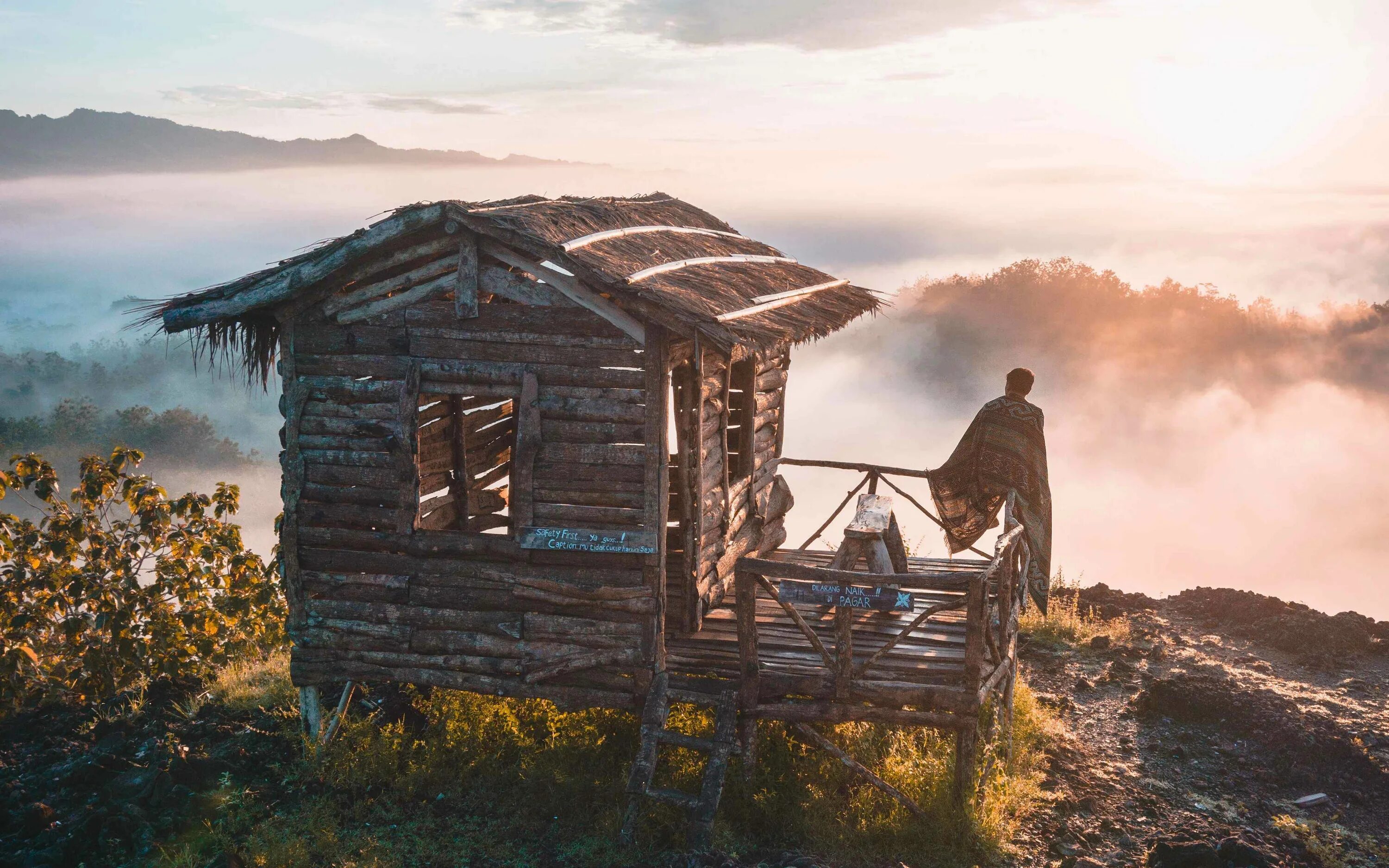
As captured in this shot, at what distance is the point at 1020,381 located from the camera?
37.1 feet

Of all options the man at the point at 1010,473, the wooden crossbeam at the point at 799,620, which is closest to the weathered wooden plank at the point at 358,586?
the wooden crossbeam at the point at 799,620

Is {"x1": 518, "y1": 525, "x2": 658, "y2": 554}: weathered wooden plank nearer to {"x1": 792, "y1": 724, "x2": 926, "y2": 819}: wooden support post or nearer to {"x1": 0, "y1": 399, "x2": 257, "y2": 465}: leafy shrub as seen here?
{"x1": 792, "y1": 724, "x2": 926, "y2": 819}: wooden support post

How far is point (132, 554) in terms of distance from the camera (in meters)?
11.6

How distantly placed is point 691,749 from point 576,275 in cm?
417

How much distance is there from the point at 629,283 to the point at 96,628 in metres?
7.35

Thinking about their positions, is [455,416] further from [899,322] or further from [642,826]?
[899,322]

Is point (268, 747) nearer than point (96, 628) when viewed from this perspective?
Yes

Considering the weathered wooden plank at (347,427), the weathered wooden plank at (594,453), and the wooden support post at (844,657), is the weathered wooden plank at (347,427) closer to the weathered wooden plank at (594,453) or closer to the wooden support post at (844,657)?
the weathered wooden plank at (594,453)

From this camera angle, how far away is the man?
11266 millimetres

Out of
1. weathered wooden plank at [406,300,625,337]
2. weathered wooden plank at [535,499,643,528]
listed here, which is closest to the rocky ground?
weathered wooden plank at [535,499,643,528]

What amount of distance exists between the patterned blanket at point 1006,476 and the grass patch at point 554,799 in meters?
2.12

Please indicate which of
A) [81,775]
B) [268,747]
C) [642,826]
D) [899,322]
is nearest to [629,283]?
[642,826]

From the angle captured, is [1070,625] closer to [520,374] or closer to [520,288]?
[520,374]

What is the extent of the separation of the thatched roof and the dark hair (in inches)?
87.3
